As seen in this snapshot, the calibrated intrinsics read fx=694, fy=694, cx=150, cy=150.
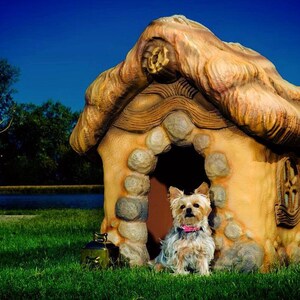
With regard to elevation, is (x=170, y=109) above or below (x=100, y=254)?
above

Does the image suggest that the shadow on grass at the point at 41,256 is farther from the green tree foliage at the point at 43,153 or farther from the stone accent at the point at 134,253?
the green tree foliage at the point at 43,153

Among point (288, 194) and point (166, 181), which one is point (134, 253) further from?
point (288, 194)

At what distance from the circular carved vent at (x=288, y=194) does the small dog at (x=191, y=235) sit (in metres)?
1.03

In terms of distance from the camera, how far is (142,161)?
830 centimetres

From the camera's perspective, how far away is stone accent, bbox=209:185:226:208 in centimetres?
776

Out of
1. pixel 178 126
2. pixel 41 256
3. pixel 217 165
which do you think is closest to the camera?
pixel 217 165

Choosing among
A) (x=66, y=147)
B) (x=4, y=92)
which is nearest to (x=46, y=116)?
(x=66, y=147)

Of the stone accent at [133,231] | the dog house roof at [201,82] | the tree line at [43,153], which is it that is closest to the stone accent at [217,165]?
the dog house roof at [201,82]

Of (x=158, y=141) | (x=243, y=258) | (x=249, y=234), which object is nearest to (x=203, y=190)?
(x=249, y=234)

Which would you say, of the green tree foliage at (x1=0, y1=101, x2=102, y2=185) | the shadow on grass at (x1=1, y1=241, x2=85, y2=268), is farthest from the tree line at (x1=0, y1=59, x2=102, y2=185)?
the shadow on grass at (x1=1, y1=241, x2=85, y2=268)

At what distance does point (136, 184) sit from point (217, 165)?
1.09 meters

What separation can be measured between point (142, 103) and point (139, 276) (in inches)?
89.9

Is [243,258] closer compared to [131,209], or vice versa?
[243,258]

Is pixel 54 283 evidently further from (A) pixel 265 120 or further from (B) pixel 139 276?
(A) pixel 265 120
